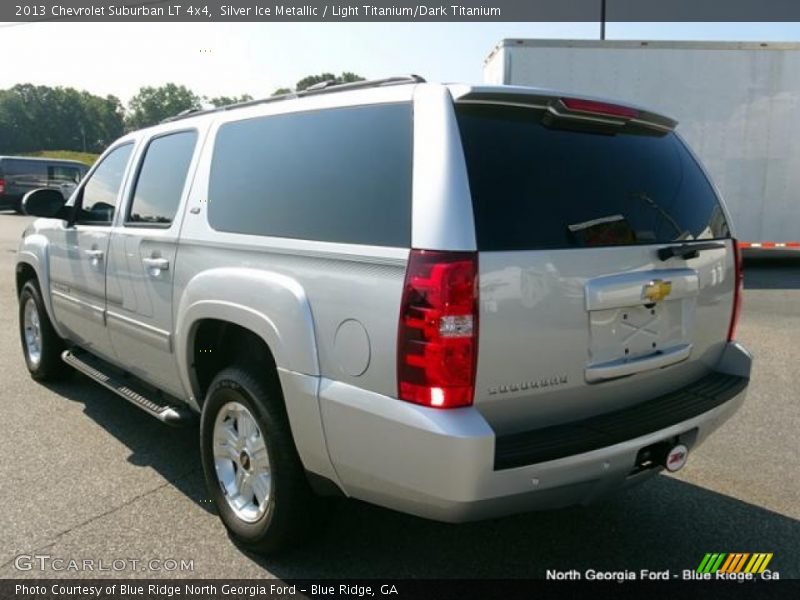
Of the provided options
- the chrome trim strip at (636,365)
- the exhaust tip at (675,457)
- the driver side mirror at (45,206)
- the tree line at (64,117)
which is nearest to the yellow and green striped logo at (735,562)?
the exhaust tip at (675,457)

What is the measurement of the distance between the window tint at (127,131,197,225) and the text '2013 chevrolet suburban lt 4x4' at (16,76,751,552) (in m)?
0.13

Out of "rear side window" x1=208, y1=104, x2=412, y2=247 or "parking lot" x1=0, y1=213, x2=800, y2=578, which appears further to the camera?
"parking lot" x1=0, y1=213, x2=800, y2=578

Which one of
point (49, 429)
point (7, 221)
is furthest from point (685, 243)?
point (7, 221)

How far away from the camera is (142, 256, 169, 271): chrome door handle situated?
11.2 ft

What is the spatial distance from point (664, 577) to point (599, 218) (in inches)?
60.7

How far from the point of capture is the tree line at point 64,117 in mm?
117250

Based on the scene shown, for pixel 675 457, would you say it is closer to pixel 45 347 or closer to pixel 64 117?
pixel 45 347

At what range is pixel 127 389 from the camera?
13.1 feet

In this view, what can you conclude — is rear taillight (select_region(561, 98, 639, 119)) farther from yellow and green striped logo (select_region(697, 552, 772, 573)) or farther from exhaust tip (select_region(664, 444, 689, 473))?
yellow and green striped logo (select_region(697, 552, 772, 573))

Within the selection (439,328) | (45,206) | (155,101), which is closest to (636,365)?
(439,328)

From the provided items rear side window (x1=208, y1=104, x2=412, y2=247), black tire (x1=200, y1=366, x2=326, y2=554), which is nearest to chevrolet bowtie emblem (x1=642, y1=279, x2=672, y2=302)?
rear side window (x1=208, y1=104, x2=412, y2=247)

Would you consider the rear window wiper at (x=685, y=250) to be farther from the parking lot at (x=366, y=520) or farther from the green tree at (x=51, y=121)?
the green tree at (x=51, y=121)

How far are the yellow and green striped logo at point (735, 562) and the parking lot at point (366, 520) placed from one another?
0.14 feet

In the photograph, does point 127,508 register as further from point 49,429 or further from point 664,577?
point 664,577
